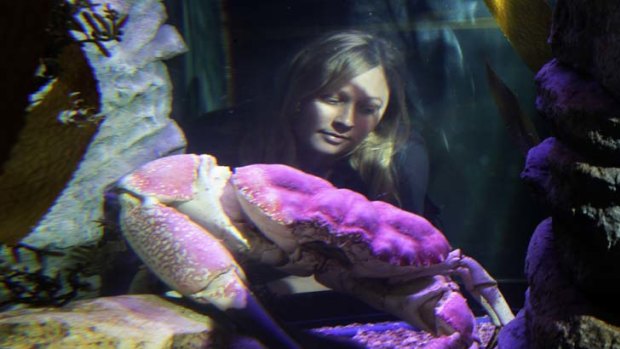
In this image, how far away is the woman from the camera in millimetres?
2891

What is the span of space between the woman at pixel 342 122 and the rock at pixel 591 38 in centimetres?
136

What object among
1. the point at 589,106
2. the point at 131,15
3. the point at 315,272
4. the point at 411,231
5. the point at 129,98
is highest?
the point at 131,15

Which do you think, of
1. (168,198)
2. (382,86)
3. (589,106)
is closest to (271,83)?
(382,86)

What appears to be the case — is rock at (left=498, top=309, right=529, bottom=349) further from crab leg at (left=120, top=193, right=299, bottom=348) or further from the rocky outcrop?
crab leg at (left=120, top=193, right=299, bottom=348)

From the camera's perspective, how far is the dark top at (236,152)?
303 cm

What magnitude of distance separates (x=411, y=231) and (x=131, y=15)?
5.84 feet

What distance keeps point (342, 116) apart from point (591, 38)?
5.30ft

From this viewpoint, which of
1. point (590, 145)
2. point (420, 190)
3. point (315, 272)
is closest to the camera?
point (590, 145)

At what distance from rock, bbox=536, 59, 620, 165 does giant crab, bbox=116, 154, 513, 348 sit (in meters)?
0.88

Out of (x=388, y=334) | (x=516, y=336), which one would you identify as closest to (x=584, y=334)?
(x=516, y=336)

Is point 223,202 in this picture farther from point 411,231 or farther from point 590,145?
point 590,145

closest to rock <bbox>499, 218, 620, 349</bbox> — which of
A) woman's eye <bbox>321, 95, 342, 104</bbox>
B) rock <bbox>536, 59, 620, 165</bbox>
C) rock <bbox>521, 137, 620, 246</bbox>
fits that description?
rock <bbox>521, 137, 620, 246</bbox>

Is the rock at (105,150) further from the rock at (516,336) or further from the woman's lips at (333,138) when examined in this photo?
the rock at (516,336)

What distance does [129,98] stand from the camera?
2.62 meters
